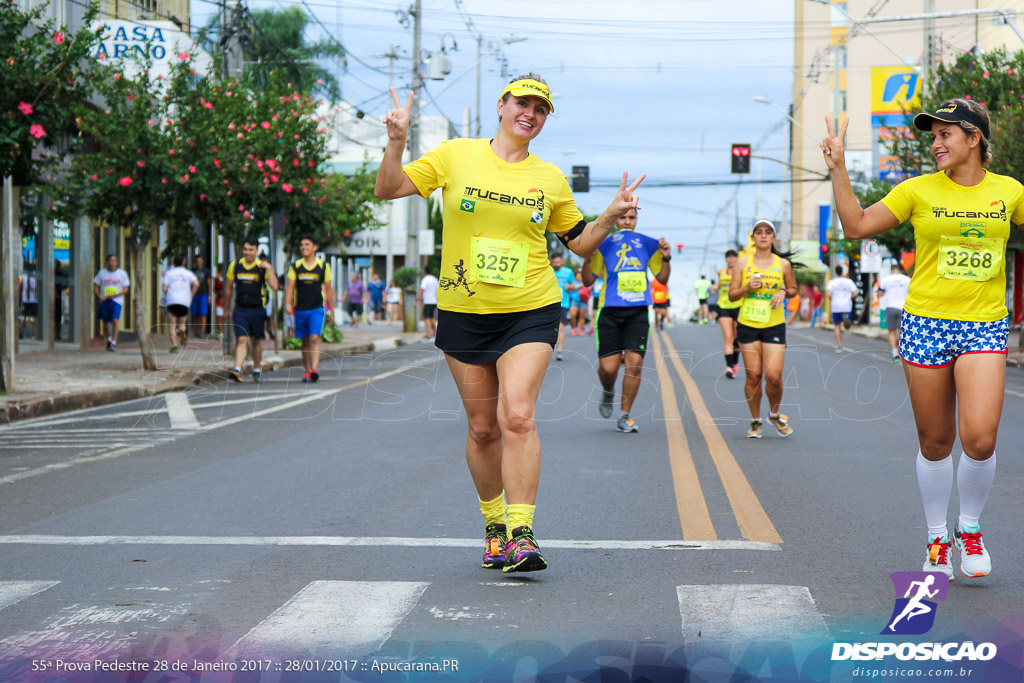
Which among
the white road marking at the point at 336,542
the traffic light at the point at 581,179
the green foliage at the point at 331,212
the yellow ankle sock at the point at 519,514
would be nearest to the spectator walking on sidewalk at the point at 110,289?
the green foliage at the point at 331,212

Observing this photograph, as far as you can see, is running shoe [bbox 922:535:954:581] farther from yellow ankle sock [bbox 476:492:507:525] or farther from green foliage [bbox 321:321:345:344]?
green foliage [bbox 321:321:345:344]

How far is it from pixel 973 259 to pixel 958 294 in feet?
0.52

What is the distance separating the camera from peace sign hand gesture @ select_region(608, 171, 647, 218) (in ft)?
18.7

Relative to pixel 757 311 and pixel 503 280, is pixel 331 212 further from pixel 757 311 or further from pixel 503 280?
pixel 503 280

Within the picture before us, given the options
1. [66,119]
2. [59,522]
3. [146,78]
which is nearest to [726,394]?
[66,119]

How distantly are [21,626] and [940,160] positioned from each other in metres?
4.10

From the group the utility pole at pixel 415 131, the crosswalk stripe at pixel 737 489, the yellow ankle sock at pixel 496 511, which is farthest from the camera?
the utility pole at pixel 415 131

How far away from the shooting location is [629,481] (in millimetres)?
8773

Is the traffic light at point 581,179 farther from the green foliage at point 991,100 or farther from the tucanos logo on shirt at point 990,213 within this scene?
the tucanos logo on shirt at point 990,213

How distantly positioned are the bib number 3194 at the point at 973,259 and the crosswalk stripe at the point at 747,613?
148 cm

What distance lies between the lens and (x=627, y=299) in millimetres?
11805

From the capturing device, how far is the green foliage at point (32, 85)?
13.6 metres

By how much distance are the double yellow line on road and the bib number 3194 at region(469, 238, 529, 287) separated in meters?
1.74

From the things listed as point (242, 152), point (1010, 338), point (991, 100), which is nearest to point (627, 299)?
point (242, 152)
